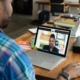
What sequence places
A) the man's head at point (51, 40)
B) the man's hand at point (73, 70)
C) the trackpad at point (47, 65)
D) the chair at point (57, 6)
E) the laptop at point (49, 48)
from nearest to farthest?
the man's hand at point (73, 70) → the trackpad at point (47, 65) → the laptop at point (49, 48) → the man's head at point (51, 40) → the chair at point (57, 6)

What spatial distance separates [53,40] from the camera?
5.31ft

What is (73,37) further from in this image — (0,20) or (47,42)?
(0,20)

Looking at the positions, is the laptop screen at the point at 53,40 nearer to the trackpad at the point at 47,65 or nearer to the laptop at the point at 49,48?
the laptop at the point at 49,48

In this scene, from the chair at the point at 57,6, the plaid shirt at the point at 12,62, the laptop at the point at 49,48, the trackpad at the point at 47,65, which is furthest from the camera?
the chair at the point at 57,6

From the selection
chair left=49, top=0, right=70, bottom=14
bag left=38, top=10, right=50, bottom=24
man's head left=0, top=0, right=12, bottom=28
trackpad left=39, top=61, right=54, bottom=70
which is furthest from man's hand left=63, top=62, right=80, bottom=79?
chair left=49, top=0, right=70, bottom=14

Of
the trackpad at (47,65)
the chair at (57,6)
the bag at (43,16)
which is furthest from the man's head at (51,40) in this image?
the chair at (57,6)

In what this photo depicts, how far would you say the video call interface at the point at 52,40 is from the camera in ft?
5.23

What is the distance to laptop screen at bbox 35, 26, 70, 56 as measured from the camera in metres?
1.59

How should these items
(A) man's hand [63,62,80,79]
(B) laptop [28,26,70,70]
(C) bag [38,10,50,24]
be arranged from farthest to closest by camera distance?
(C) bag [38,10,50,24] → (B) laptop [28,26,70,70] → (A) man's hand [63,62,80,79]

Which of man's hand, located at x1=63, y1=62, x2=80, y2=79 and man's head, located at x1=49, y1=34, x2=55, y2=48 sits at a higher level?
man's head, located at x1=49, y1=34, x2=55, y2=48

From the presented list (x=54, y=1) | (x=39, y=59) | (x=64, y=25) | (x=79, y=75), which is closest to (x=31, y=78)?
(x=79, y=75)

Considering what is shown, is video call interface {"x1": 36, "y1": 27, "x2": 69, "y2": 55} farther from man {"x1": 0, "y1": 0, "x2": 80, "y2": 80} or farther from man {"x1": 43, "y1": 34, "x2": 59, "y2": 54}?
man {"x1": 0, "y1": 0, "x2": 80, "y2": 80}

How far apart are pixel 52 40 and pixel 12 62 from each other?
89cm

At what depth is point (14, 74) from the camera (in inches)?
30.3
